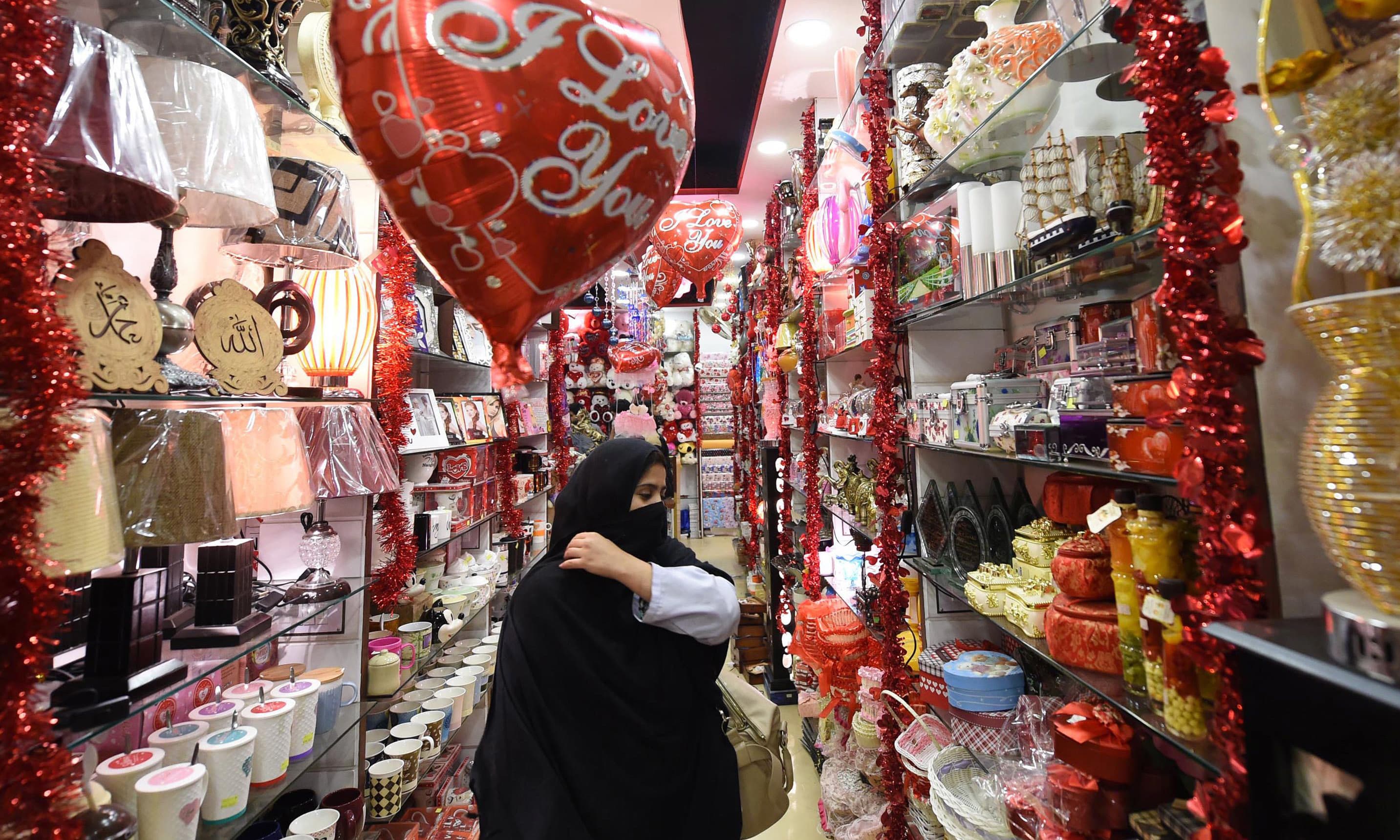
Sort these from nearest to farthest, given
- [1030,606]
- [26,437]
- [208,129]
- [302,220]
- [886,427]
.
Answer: [26,437] → [208,129] → [1030,606] → [302,220] → [886,427]

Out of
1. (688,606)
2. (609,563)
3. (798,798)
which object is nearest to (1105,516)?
(688,606)

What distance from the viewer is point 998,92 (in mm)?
1480

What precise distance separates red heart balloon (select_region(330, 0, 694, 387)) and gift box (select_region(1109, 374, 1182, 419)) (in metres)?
0.79

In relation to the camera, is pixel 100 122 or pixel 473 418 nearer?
pixel 100 122

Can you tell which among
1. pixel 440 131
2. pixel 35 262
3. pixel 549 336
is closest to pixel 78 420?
pixel 35 262

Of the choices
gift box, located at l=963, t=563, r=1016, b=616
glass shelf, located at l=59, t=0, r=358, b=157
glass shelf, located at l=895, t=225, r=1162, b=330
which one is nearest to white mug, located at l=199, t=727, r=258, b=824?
glass shelf, located at l=59, t=0, r=358, b=157

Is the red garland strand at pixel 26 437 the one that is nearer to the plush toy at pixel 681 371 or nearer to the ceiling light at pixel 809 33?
the ceiling light at pixel 809 33

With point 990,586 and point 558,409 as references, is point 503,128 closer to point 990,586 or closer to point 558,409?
point 990,586

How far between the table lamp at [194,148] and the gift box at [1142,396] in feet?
5.08

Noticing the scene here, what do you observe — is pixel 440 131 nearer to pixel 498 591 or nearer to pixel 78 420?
pixel 78 420

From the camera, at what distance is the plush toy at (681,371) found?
8.89 m

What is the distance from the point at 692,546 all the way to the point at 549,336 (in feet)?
16.3

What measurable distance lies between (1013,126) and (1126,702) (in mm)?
1283

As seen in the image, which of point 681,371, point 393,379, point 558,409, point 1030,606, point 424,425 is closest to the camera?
point 1030,606
